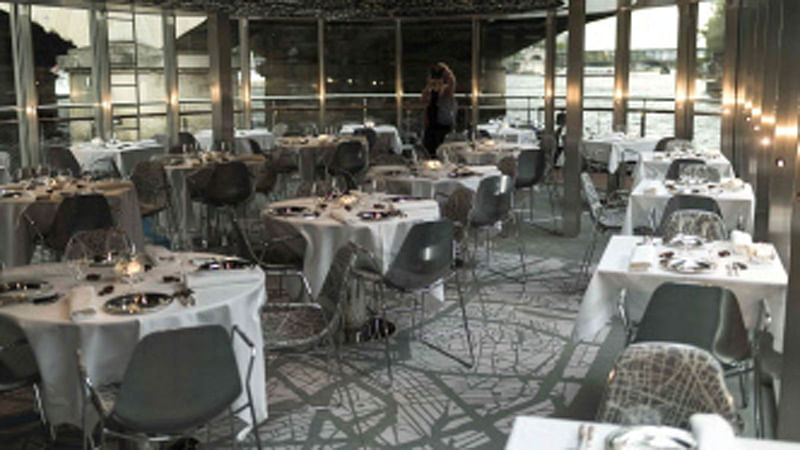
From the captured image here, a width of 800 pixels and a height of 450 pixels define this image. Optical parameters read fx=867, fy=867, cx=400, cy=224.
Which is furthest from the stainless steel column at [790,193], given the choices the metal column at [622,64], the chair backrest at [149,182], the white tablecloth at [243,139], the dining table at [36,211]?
the white tablecloth at [243,139]


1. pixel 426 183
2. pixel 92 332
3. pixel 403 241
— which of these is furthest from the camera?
pixel 426 183

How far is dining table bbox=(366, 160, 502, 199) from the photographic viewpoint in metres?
8.13

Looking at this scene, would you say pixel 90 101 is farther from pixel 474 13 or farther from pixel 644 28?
pixel 644 28

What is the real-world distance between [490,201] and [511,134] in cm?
679

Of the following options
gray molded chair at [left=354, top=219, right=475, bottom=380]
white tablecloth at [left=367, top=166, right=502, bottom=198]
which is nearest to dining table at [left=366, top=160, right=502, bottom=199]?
white tablecloth at [left=367, top=166, right=502, bottom=198]

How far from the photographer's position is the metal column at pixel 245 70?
51.0 ft

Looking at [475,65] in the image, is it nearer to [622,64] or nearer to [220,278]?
[622,64]

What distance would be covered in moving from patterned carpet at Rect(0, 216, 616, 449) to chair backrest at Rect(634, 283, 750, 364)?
1.13 meters

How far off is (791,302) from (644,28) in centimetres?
1156

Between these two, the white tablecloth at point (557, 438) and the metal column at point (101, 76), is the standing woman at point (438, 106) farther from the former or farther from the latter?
the white tablecloth at point (557, 438)

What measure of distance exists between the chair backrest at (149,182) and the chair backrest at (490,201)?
3.29 metres

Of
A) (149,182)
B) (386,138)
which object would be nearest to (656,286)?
(149,182)

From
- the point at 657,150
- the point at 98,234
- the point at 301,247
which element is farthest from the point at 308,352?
the point at 657,150

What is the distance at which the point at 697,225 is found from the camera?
5.64m
